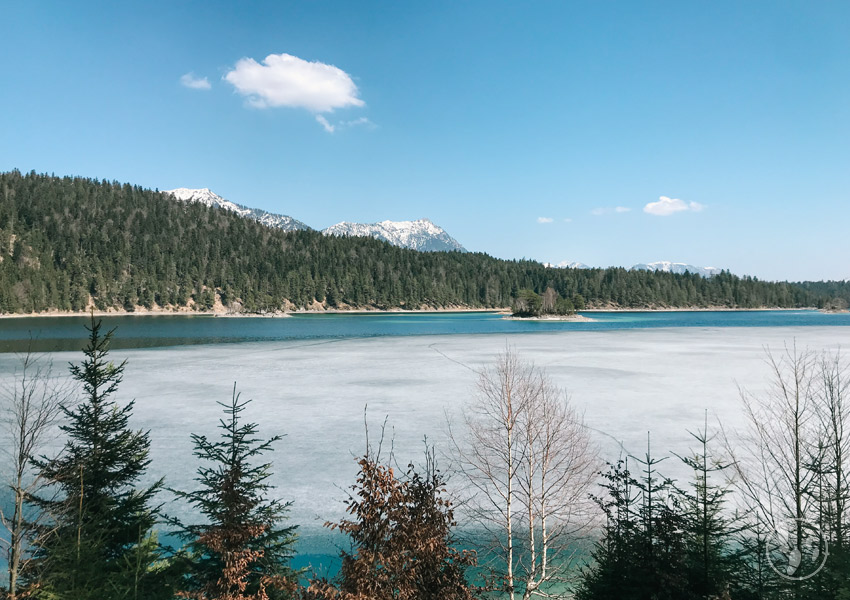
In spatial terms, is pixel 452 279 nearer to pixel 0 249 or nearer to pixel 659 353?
pixel 0 249

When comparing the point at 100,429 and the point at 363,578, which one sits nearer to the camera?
the point at 363,578

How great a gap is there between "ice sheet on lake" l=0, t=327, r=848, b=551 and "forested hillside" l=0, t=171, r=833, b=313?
12313 cm

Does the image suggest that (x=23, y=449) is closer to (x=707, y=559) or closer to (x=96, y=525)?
(x=96, y=525)

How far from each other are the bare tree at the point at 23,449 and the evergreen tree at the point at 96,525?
33 centimetres

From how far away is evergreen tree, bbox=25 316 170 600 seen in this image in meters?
6.82

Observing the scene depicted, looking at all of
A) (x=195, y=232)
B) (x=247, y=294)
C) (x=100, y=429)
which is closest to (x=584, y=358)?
(x=100, y=429)

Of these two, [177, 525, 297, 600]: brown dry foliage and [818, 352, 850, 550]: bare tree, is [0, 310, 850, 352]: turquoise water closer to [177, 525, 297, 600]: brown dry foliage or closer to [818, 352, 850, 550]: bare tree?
[177, 525, 297, 600]: brown dry foliage

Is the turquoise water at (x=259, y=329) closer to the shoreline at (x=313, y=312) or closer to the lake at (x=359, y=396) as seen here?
the lake at (x=359, y=396)

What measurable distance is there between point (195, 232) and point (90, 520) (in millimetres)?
198970

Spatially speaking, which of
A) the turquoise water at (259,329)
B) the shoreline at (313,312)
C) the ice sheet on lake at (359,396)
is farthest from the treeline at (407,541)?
the shoreline at (313,312)

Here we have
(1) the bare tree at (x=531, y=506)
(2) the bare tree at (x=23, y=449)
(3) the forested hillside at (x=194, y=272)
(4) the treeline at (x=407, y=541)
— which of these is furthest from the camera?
(3) the forested hillside at (x=194, y=272)

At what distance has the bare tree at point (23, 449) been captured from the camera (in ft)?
20.0

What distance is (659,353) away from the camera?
36.9 metres

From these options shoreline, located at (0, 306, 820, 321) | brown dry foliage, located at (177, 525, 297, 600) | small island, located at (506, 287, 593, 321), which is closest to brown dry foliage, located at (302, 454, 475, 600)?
brown dry foliage, located at (177, 525, 297, 600)
